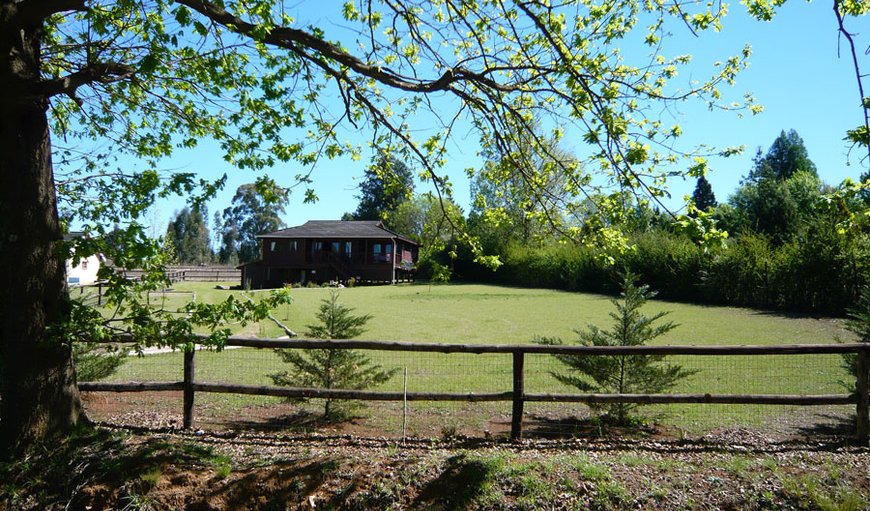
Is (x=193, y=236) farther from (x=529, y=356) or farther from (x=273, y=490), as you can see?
(x=273, y=490)

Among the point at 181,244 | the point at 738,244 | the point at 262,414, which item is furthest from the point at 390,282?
the point at 181,244

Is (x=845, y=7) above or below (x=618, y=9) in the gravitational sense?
below

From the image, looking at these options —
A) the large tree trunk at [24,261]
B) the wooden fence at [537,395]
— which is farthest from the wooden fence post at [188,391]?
the large tree trunk at [24,261]

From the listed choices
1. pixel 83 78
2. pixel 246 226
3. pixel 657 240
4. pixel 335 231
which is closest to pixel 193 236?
pixel 246 226

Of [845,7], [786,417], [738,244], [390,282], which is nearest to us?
[845,7]

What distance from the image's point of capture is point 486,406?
31.3 feet

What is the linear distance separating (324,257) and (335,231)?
9.09ft

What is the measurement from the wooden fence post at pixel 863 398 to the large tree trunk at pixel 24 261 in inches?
341

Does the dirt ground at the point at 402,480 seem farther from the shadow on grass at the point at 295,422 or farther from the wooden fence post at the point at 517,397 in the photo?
the shadow on grass at the point at 295,422

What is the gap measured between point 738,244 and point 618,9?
1068 inches

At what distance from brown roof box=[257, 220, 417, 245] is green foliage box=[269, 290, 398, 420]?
4210cm

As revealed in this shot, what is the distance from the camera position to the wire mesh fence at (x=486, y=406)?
781 centimetres

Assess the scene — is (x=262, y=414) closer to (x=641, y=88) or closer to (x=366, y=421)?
(x=366, y=421)

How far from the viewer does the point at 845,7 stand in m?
4.91
